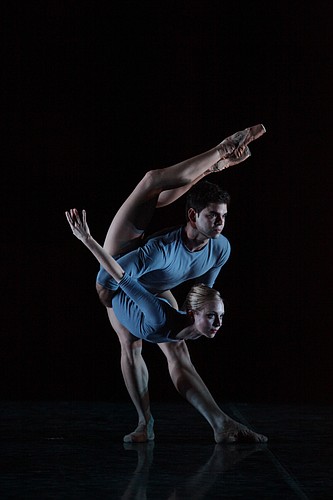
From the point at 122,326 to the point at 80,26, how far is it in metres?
2.22

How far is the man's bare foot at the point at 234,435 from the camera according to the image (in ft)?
10.5

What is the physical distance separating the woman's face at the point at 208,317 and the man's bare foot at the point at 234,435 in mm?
378

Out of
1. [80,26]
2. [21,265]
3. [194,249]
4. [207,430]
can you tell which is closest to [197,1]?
[80,26]

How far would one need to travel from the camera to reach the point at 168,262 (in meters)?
3.31

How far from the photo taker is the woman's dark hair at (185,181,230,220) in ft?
10.7

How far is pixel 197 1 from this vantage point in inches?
197

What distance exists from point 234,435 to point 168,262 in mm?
651

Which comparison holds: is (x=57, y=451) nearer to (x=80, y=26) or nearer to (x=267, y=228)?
(x=267, y=228)

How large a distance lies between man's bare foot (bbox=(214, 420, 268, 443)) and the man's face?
0.67 metres

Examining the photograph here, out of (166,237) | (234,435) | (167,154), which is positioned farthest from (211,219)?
(167,154)

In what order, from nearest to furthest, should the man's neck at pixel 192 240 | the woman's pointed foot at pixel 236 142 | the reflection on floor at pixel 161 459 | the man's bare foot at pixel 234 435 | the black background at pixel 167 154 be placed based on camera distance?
the reflection on floor at pixel 161 459, the man's bare foot at pixel 234 435, the man's neck at pixel 192 240, the woman's pointed foot at pixel 236 142, the black background at pixel 167 154

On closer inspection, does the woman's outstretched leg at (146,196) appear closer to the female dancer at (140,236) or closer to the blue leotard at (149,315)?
the female dancer at (140,236)

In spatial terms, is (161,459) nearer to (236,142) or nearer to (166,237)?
(166,237)

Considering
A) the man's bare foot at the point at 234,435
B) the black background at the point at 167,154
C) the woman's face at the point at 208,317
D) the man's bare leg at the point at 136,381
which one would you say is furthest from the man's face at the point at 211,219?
the black background at the point at 167,154
